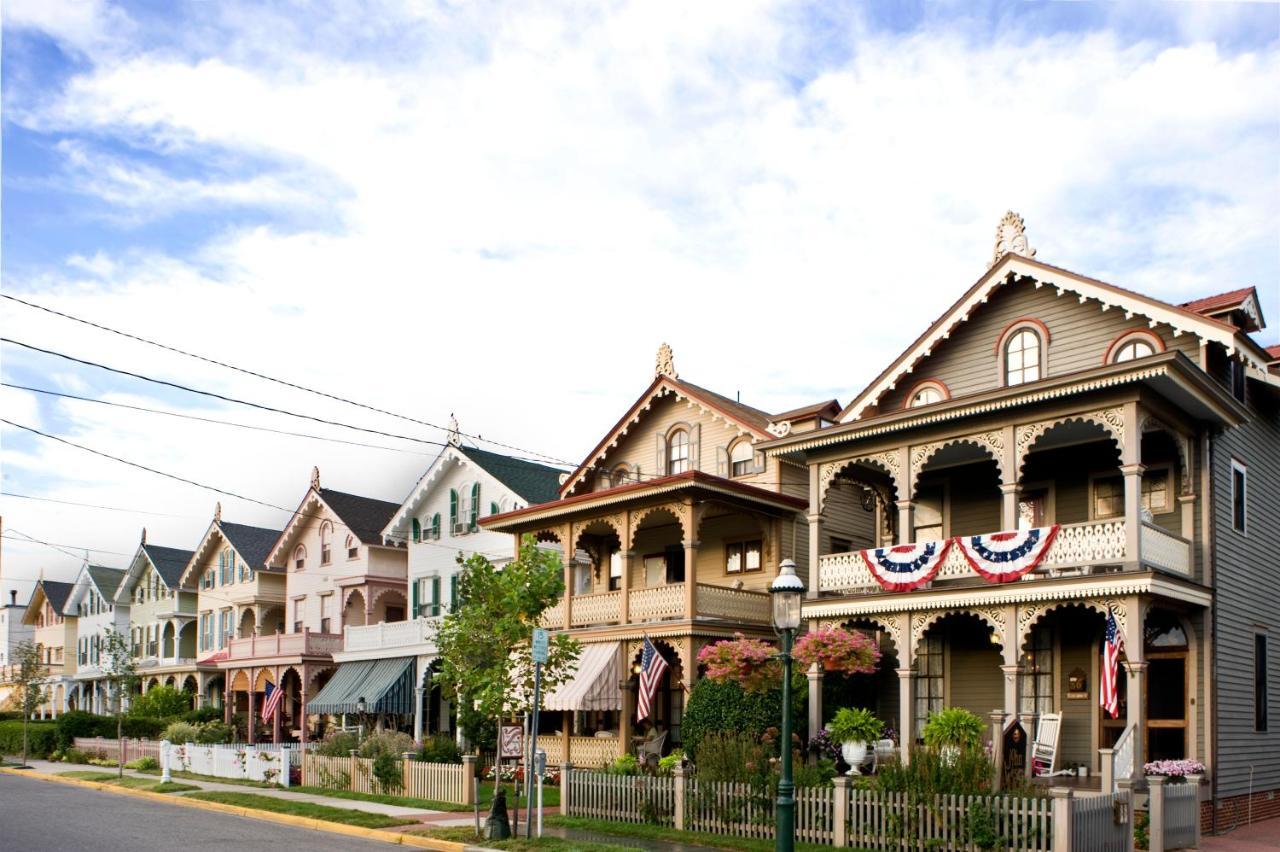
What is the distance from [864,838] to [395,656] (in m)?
28.0

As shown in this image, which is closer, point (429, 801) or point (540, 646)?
point (540, 646)

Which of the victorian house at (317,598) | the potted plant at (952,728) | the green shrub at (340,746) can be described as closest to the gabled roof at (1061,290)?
the potted plant at (952,728)

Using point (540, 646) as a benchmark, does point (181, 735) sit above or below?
below

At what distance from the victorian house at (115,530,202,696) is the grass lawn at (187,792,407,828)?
32765 millimetres

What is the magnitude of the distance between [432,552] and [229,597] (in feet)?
60.1

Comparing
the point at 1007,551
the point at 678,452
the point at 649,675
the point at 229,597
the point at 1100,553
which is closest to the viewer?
the point at 1100,553

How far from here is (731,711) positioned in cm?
2736

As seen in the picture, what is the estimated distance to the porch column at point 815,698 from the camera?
2653 centimetres

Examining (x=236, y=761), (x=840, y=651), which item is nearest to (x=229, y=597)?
(x=236, y=761)

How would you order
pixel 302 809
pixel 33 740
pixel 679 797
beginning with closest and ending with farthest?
pixel 679 797
pixel 302 809
pixel 33 740

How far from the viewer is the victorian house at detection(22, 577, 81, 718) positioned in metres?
79.6

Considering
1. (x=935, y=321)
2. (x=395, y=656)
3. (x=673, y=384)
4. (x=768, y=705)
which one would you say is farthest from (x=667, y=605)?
(x=395, y=656)

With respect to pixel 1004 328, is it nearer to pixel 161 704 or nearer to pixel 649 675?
pixel 649 675

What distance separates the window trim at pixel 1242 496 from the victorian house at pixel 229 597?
4080 centimetres
